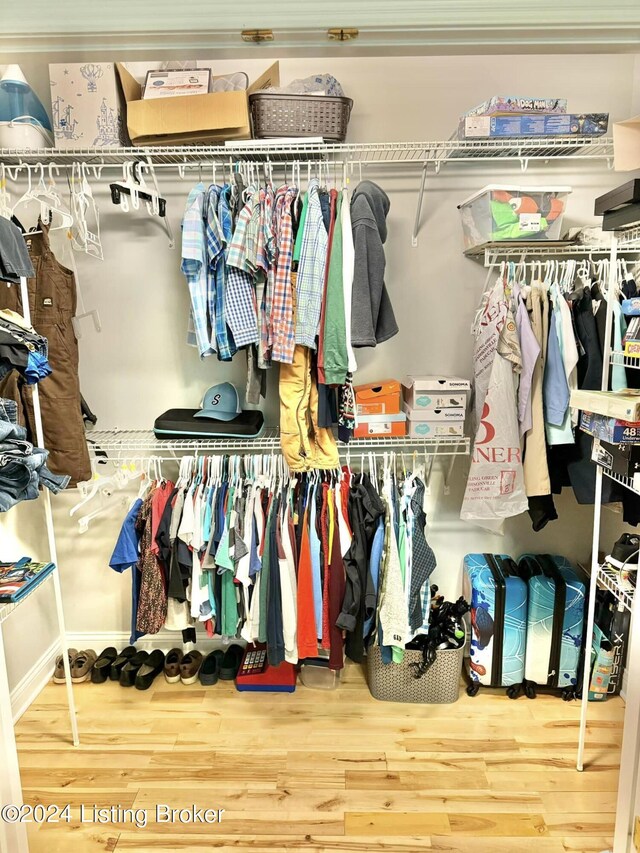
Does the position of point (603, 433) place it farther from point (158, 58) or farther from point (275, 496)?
point (158, 58)

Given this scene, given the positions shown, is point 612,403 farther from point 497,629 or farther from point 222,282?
point 222,282

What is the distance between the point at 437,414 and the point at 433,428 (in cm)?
6

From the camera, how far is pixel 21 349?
157 centimetres

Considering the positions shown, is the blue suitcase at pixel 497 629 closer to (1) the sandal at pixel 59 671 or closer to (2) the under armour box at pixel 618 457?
(2) the under armour box at pixel 618 457

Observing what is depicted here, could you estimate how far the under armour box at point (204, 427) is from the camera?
2275 millimetres

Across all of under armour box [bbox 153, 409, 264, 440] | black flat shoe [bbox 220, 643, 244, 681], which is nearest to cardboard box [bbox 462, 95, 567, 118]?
under armour box [bbox 153, 409, 264, 440]

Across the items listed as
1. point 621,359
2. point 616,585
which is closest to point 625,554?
point 616,585

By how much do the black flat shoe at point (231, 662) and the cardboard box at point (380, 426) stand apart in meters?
1.20


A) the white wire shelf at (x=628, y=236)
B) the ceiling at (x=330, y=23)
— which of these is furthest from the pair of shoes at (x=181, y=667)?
the ceiling at (x=330, y=23)

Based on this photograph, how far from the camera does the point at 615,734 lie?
2160 mm

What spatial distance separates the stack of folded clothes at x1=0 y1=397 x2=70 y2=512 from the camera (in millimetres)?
1526

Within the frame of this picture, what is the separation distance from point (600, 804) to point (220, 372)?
217 cm

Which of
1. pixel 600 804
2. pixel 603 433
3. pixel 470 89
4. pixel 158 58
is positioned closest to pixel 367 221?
pixel 470 89

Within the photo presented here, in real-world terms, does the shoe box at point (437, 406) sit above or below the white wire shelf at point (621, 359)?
below
